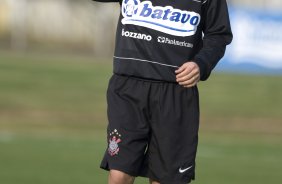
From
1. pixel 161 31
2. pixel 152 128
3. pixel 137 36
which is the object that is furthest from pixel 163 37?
pixel 152 128

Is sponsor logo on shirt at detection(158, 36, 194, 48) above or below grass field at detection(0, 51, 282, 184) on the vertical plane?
above

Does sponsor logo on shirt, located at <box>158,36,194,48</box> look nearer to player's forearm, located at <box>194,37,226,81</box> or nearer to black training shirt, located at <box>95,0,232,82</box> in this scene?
black training shirt, located at <box>95,0,232,82</box>

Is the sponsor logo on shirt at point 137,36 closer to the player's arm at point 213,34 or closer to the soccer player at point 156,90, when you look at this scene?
the soccer player at point 156,90

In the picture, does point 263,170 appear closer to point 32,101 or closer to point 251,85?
point 32,101

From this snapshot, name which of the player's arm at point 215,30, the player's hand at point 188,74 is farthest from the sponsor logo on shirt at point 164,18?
the player's hand at point 188,74

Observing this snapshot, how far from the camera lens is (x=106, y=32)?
106 feet

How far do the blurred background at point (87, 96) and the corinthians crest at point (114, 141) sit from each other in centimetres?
403

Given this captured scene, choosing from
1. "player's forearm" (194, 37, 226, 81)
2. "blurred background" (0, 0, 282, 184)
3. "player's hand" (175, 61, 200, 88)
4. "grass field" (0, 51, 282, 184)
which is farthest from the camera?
"blurred background" (0, 0, 282, 184)

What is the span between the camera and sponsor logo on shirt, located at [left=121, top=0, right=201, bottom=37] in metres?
6.06

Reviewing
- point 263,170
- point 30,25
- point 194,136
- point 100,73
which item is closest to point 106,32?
point 30,25

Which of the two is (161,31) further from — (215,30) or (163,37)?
(215,30)

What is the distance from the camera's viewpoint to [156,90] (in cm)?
604

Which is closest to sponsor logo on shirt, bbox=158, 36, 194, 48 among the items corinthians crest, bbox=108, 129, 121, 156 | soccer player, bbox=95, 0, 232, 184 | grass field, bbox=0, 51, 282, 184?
soccer player, bbox=95, 0, 232, 184

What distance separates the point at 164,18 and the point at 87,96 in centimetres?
1577
